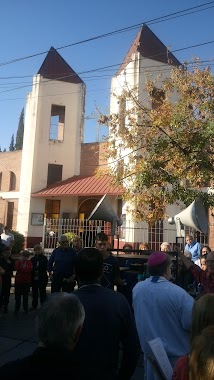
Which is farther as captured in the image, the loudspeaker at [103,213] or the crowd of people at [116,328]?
the loudspeaker at [103,213]

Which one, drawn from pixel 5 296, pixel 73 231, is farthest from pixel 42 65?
pixel 5 296

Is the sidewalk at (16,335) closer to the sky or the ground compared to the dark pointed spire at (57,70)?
closer to the ground

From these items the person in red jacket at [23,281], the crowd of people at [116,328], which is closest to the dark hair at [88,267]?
the crowd of people at [116,328]

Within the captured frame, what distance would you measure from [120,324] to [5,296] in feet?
21.6

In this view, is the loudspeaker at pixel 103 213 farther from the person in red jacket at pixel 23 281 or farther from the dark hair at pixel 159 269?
the dark hair at pixel 159 269

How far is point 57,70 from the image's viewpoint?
78.5 ft

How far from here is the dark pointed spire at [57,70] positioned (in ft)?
76.6

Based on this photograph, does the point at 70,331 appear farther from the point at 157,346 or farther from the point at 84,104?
the point at 84,104

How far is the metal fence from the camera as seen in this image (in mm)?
15516

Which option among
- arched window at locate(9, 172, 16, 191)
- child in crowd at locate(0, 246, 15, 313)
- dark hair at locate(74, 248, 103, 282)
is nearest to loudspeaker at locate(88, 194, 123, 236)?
child in crowd at locate(0, 246, 15, 313)

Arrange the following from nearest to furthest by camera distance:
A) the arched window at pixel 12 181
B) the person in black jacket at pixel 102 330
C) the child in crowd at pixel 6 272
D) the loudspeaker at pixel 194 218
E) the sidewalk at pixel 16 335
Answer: the person in black jacket at pixel 102 330 → the sidewalk at pixel 16 335 → the loudspeaker at pixel 194 218 → the child in crowd at pixel 6 272 → the arched window at pixel 12 181

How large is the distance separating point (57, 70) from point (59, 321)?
24.1 meters

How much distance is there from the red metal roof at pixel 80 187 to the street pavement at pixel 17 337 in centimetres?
1147

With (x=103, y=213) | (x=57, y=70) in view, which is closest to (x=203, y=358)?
(x=103, y=213)
